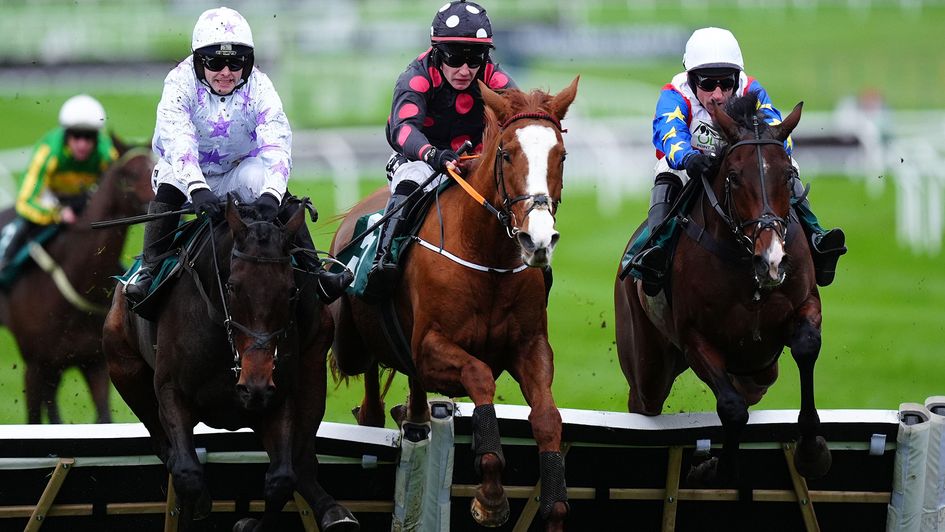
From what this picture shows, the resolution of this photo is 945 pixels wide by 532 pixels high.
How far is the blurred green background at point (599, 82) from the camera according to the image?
19.2 meters

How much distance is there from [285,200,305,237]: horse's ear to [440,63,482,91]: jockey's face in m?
1.48

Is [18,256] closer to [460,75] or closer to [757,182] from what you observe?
[460,75]

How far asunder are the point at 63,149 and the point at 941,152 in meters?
13.9

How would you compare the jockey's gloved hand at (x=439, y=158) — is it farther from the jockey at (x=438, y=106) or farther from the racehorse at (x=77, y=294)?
the racehorse at (x=77, y=294)

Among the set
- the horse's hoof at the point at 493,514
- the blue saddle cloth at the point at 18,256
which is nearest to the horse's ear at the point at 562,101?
the horse's hoof at the point at 493,514

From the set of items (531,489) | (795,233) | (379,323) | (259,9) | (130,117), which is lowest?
(531,489)

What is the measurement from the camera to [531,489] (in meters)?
7.77

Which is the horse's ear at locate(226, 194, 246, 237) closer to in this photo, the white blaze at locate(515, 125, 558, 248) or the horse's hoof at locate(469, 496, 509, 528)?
the white blaze at locate(515, 125, 558, 248)

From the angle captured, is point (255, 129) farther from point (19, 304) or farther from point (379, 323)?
point (19, 304)

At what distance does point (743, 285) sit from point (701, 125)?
3.21 ft

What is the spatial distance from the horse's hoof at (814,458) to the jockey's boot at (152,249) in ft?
10.2

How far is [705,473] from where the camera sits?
797 centimetres

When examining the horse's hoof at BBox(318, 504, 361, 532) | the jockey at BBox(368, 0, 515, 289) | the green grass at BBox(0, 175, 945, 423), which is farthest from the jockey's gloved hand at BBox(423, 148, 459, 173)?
the green grass at BBox(0, 175, 945, 423)

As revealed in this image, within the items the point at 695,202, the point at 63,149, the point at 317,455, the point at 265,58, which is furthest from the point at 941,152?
the point at 317,455
